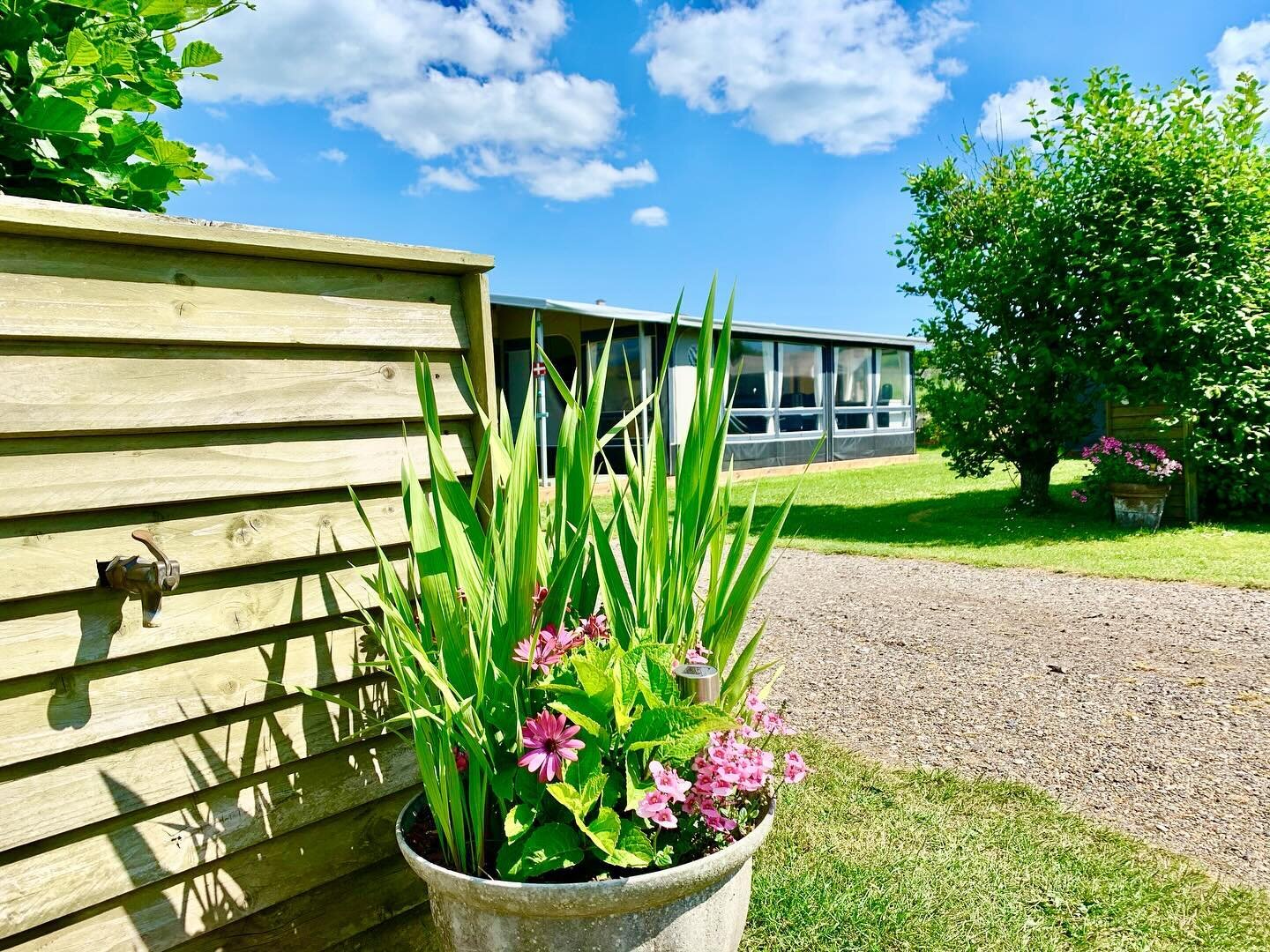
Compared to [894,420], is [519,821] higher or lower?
lower

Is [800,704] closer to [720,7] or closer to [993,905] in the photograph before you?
[993,905]

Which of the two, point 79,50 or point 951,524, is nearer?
point 79,50

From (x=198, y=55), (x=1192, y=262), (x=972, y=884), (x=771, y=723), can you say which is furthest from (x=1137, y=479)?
(x=198, y=55)

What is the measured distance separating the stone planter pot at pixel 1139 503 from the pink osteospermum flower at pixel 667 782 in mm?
7310

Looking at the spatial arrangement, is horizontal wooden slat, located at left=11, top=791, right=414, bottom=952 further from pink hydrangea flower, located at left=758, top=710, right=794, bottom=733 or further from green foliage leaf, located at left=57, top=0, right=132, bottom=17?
green foliage leaf, located at left=57, top=0, right=132, bottom=17

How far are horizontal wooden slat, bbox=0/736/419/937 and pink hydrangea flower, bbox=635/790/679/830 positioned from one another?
0.72m

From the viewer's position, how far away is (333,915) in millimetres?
1643

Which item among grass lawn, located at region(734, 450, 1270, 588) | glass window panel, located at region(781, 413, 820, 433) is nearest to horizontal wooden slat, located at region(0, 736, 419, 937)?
grass lawn, located at region(734, 450, 1270, 588)

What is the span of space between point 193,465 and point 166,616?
27 centimetres

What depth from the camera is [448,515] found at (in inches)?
51.5

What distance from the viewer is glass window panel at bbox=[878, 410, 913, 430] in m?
16.4

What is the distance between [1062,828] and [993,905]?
52cm

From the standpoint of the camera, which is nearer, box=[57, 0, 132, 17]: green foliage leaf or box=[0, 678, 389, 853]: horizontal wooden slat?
box=[0, 678, 389, 853]: horizontal wooden slat

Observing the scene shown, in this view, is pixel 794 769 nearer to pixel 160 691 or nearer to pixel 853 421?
pixel 160 691
